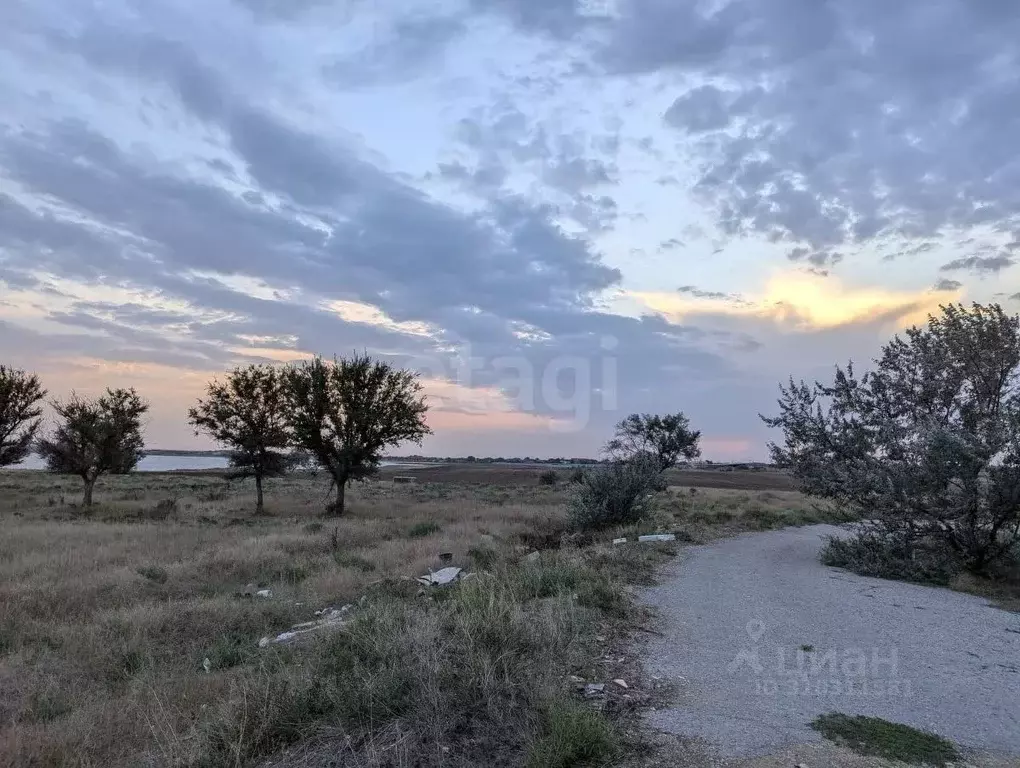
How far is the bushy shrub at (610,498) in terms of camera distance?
2100 centimetres

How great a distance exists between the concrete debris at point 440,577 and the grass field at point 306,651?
1.70ft

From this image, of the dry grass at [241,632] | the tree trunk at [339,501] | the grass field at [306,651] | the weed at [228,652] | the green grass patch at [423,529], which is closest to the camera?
the grass field at [306,651]

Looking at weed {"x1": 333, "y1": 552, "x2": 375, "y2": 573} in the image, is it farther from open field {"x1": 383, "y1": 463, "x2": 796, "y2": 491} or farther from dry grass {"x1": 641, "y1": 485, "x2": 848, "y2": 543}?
open field {"x1": 383, "y1": 463, "x2": 796, "y2": 491}

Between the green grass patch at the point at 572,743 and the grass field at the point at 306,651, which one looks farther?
the grass field at the point at 306,651

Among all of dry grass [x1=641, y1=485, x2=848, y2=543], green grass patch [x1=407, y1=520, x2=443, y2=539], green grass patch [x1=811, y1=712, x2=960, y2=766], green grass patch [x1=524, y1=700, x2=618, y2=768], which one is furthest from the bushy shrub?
green grass patch [x1=524, y1=700, x2=618, y2=768]

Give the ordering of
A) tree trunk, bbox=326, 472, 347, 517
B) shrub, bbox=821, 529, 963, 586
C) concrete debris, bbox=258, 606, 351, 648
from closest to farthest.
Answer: concrete debris, bbox=258, 606, 351, 648
shrub, bbox=821, 529, 963, 586
tree trunk, bbox=326, 472, 347, 517

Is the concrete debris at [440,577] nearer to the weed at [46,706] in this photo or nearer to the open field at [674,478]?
the weed at [46,706]

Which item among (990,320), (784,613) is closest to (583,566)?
(784,613)

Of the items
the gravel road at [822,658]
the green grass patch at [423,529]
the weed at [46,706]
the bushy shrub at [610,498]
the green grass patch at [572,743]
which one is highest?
the bushy shrub at [610,498]

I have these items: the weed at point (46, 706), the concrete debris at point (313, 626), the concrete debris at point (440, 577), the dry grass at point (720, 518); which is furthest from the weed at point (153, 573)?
the dry grass at point (720, 518)

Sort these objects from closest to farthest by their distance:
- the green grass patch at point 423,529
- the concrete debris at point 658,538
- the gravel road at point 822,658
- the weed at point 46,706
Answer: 1. the gravel road at point 822,658
2. the weed at point 46,706
3. the concrete debris at point 658,538
4. the green grass patch at point 423,529

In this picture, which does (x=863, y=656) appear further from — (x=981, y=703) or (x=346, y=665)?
(x=346, y=665)

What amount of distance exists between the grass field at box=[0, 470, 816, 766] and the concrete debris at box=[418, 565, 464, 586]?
0.52 metres

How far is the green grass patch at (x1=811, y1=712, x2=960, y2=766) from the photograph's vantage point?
4.57 metres
